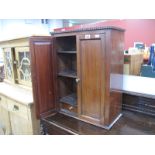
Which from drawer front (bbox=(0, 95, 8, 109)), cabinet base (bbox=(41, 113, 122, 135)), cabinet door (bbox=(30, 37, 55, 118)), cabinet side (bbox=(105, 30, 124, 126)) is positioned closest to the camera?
cabinet side (bbox=(105, 30, 124, 126))

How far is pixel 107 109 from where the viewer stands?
1.32 meters

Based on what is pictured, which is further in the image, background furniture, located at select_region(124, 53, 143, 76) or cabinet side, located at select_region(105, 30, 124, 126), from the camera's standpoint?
background furniture, located at select_region(124, 53, 143, 76)

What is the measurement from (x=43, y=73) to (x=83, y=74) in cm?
42

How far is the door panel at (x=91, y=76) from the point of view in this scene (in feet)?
4.21

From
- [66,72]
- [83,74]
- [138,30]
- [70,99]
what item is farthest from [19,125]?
[138,30]

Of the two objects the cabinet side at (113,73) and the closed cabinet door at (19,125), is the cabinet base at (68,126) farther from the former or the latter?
the closed cabinet door at (19,125)

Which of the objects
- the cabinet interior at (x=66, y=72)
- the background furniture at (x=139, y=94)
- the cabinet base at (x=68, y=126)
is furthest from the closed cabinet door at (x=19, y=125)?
the background furniture at (x=139, y=94)

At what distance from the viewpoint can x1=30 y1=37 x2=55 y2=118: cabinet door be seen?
Result: 1467mm

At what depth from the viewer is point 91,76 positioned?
1.36 meters

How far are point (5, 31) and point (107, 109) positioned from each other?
11.7ft

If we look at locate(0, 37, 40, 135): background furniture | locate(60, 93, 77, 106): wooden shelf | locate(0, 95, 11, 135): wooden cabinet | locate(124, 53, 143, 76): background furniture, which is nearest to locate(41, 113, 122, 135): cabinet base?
Answer: locate(60, 93, 77, 106): wooden shelf

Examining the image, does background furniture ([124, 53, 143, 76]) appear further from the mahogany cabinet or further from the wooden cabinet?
the wooden cabinet

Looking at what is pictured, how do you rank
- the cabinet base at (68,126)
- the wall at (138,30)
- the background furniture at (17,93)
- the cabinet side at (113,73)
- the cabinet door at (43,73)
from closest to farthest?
the cabinet side at (113,73) < the cabinet base at (68,126) < the cabinet door at (43,73) < the background furniture at (17,93) < the wall at (138,30)
